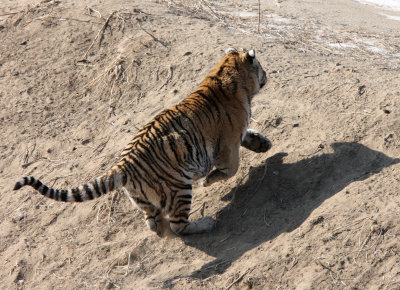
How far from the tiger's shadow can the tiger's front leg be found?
0.22 meters

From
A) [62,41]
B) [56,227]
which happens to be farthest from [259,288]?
[62,41]

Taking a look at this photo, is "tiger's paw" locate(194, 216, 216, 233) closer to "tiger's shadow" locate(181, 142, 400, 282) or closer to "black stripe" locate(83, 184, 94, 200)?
"tiger's shadow" locate(181, 142, 400, 282)

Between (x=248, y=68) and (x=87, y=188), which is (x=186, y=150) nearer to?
(x=87, y=188)

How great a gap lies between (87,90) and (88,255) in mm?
3408

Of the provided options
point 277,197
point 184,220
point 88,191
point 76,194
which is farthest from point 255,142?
point 76,194

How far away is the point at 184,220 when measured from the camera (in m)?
5.20

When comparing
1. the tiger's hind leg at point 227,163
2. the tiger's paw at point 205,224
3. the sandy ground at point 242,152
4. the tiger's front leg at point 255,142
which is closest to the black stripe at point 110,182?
the sandy ground at point 242,152

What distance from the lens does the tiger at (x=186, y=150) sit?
4.88 meters

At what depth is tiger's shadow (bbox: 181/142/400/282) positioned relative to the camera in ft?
16.3

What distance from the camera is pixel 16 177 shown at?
6.73 m

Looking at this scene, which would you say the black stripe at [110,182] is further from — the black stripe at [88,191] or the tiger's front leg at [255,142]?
the tiger's front leg at [255,142]

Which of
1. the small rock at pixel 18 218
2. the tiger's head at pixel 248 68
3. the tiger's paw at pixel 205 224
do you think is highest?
the tiger's head at pixel 248 68

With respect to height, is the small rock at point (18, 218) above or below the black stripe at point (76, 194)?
below

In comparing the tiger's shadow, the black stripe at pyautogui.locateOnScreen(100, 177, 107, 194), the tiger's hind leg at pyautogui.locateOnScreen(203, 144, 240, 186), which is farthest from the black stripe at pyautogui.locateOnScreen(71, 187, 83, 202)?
the tiger's hind leg at pyautogui.locateOnScreen(203, 144, 240, 186)
